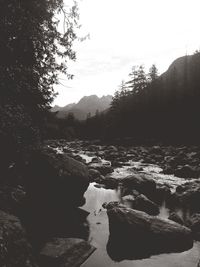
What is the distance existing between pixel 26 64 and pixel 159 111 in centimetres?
4742

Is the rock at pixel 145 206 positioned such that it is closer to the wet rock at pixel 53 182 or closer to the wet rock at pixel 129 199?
the wet rock at pixel 129 199

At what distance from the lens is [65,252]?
5.48 meters

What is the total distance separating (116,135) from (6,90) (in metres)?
50.8

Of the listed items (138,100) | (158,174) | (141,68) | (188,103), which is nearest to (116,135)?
(138,100)

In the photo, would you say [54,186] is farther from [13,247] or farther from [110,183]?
[13,247]

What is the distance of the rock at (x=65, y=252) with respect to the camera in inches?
205

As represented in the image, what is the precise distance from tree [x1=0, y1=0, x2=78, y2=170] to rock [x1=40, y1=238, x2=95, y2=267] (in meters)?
2.58

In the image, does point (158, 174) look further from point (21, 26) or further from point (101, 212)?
point (21, 26)

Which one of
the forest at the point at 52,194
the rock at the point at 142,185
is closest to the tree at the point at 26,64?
the forest at the point at 52,194

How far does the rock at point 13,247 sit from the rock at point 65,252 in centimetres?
85

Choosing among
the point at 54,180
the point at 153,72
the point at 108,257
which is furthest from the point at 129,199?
the point at 153,72

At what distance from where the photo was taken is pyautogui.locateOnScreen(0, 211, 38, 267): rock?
406 cm

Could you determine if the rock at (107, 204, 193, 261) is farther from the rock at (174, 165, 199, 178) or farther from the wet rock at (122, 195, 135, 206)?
the rock at (174, 165, 199, 178)

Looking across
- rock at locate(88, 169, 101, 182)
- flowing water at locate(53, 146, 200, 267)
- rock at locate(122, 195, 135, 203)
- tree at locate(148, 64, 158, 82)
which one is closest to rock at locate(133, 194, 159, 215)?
flowing water at locate(53, 146, 200, 267)
